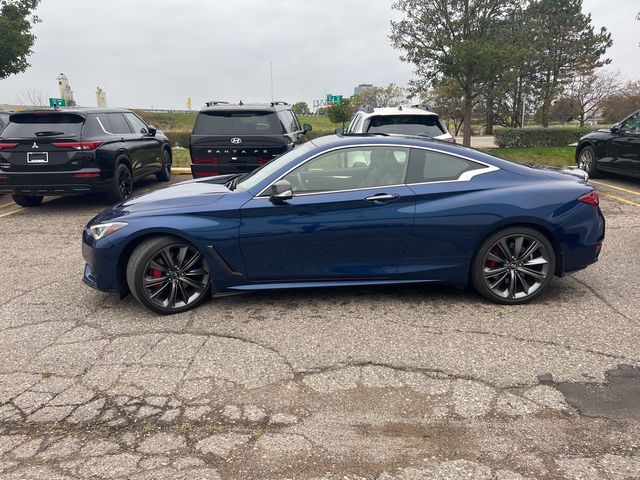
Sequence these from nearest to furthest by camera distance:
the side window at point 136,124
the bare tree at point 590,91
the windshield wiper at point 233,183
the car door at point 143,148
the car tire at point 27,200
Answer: the windshield wiper at point 233,183 < the car tire at point 27,200 < the car door at point 143,148 < the side window at point 136,124 < the bare tree at point 590,91

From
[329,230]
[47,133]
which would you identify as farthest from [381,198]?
[47,133]

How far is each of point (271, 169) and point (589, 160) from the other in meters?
8.89

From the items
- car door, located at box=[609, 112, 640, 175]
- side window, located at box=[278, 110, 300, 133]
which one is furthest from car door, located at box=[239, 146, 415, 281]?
car door, located at box=[609, 112, 640, 175]

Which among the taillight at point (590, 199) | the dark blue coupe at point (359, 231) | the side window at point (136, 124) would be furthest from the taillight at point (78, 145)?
the taillight at point (590, 199)

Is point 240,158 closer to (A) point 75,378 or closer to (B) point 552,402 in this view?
(A) point 75,378

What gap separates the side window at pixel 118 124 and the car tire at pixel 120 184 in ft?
2.27

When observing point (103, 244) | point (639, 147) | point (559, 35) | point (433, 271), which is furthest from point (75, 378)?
point (559, 35)

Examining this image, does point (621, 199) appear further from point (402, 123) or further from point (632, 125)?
point (402, 123)

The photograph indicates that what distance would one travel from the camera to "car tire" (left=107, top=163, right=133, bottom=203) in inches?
338

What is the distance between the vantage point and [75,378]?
3.37 metres

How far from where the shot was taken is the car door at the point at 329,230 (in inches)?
167

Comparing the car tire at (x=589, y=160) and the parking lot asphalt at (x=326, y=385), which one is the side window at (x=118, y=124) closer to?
the parking lot asphalt at (x=326, y=385)

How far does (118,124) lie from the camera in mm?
9289

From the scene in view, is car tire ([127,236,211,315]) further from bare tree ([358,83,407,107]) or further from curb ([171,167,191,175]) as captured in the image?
bare tree ([358,83,407,107])
